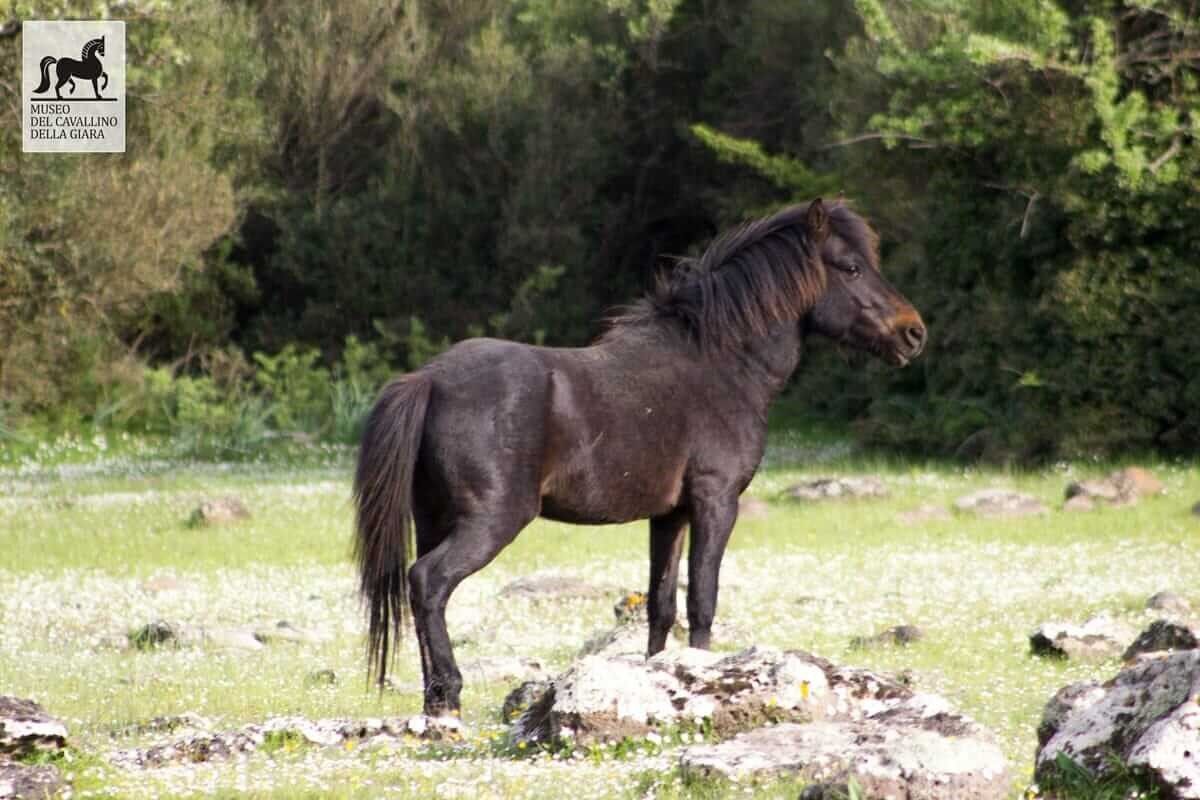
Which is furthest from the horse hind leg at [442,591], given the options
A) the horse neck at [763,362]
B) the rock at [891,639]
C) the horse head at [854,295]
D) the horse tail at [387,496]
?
the rock at [891,639]

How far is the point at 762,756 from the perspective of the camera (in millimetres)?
6969

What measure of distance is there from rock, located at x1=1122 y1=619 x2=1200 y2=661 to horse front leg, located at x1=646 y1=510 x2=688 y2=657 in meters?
2.80

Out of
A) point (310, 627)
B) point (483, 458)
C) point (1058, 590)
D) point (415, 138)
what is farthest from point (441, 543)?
point (415, 138)

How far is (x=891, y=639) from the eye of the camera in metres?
12.3

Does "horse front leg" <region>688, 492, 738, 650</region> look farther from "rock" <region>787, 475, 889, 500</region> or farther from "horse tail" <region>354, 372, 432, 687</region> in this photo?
"rock" <region>787, 475, 889, 500</region>

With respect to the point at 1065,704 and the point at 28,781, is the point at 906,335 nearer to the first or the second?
the point at 1065,704

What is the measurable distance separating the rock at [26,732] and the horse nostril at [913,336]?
6041 mm

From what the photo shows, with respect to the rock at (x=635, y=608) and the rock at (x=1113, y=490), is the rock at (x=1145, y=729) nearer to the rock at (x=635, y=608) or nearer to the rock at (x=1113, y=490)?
the rock at (x=635, y=608)

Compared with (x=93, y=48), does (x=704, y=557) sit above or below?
below

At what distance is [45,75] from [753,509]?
11.0 metres

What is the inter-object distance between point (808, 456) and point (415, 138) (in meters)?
15.4

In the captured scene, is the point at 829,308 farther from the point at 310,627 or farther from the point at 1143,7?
the point at 1143,7

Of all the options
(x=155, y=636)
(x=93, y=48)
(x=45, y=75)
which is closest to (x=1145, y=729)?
(x=155, y=636)

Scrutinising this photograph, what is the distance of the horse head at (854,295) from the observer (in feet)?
36.2
